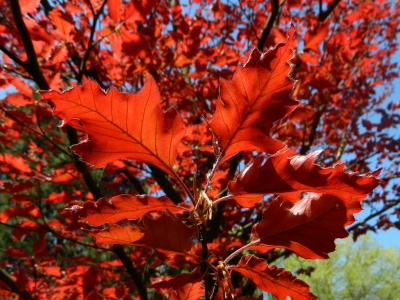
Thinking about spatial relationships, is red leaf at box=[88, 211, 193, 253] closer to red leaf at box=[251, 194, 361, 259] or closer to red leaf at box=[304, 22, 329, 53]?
red leaf at box=[251, 194, 361, 259]

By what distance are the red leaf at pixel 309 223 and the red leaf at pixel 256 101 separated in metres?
0.13

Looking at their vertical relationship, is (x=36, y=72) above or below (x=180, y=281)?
above

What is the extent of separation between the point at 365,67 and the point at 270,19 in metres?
3.11

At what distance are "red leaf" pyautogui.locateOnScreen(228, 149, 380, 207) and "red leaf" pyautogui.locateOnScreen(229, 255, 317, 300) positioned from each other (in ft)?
0.47

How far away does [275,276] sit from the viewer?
647mm

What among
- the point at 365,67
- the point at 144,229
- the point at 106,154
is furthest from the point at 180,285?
the point at 365,67

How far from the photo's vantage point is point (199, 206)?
0.64 metres

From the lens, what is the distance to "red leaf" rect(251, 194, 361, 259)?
59 centimetres

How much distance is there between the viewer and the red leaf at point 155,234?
1.88 ft

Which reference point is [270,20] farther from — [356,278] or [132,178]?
[356,278]

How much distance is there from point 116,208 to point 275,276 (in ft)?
1.05

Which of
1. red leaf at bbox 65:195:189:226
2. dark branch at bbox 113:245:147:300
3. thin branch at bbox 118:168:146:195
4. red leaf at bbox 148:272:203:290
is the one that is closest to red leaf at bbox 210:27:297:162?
red leaf at bbox 65:195:189:226

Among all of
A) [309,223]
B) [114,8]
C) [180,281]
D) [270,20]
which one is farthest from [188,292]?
[270,20]

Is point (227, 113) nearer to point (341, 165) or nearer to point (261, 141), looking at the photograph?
point (261, 141)
